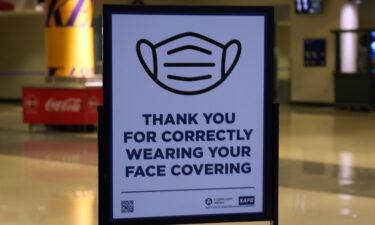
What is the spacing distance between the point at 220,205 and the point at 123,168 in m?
0.53

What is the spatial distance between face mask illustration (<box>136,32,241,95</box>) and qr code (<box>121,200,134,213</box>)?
23.8 inches

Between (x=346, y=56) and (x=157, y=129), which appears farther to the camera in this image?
(x=346, y=56)

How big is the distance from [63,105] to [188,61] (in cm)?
1134

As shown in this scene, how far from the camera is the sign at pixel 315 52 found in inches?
853

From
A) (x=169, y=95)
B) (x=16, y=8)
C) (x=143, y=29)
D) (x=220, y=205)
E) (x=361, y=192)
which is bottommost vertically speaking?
(x=361, y=192)

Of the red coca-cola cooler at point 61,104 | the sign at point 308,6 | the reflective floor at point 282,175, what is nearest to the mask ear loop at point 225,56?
the reflective floor at point 282,175

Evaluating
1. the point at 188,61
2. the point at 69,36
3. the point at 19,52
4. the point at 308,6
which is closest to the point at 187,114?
the point at 188,61

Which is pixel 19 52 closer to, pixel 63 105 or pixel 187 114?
pixel 63 105

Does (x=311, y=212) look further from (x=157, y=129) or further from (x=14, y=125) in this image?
(x=14, y=125)

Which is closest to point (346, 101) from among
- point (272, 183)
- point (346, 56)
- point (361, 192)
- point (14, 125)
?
point (346, 56)

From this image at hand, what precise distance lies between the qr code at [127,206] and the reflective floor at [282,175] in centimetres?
255

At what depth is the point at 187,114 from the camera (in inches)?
137

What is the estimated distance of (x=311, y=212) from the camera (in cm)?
635

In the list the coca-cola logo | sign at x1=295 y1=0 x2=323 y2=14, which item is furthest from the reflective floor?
sign at x1=295 y1=0 x2=323 y2=14
